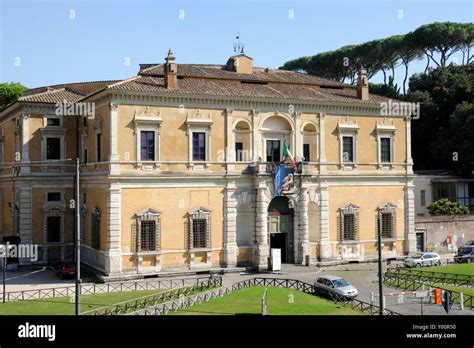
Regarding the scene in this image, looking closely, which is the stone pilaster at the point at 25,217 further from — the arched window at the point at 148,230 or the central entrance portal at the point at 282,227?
the central entrance portal at the point at 282,227

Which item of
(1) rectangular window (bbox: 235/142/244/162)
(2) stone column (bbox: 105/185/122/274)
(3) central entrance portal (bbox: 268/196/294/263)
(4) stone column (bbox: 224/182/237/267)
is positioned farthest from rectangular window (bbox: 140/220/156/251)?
(3) central entrance portal (bbox: 268/196/294/263)

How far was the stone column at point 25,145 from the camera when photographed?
43.9 m

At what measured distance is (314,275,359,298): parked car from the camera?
1188 inches

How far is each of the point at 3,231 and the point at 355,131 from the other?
103 feet

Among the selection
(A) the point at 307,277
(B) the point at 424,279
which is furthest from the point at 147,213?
(B) the point at 424,279

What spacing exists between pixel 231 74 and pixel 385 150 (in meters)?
13.8

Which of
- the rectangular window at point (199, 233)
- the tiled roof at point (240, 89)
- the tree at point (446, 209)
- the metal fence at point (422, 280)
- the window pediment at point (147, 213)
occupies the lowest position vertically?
the metal fence at point (422, 280)

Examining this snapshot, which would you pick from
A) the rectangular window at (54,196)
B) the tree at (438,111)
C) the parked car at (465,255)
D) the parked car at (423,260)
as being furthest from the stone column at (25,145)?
the tree at (438,111)

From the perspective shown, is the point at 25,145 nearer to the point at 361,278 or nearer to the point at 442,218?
the point at 361,278

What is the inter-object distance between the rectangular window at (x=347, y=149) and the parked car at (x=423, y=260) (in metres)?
8.76

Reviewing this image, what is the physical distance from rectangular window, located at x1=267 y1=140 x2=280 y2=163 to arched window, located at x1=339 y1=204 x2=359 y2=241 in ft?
21.8

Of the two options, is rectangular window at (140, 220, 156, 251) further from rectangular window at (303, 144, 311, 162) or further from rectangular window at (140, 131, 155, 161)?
rectangular window at (303, 144, 311, 162)
